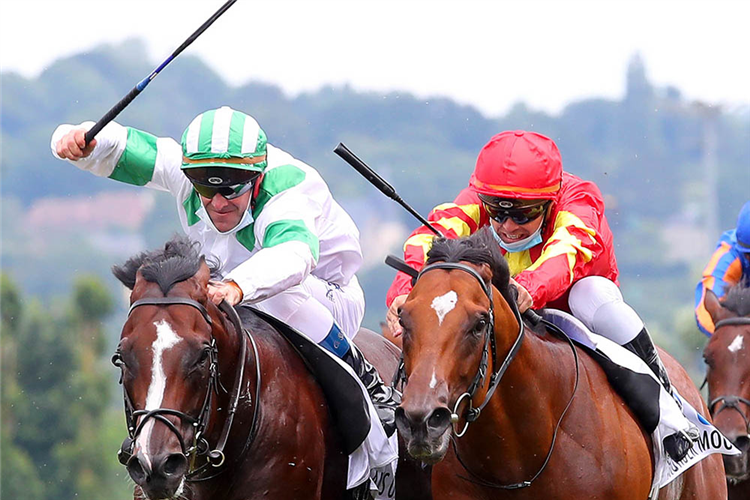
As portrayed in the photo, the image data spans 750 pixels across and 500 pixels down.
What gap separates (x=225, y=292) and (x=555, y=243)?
160cm

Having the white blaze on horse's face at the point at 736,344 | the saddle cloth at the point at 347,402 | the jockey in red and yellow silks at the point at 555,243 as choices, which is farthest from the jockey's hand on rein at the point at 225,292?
the white blaze on horse's face at the point at 736,344

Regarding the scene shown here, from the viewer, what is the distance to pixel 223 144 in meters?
5.61

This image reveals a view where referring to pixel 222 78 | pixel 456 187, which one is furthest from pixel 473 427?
pixel 222 78

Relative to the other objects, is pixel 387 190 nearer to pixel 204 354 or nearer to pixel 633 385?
pixel 204 354

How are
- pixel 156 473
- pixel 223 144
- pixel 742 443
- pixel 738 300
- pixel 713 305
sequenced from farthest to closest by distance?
pixel 713 305 < pixel 738 300 < pixel 742 443 < pixel 223 144 < pixel 156 473

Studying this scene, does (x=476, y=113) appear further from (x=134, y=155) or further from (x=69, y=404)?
(x=134, y=155)

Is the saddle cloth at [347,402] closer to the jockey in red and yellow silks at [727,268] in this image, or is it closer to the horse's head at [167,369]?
the horse's head at [167,369]

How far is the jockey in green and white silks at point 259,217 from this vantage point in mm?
5480

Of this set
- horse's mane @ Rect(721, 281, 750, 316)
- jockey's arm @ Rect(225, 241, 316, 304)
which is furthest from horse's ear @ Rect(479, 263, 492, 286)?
horse's mane @ Rect(721, 281, 750, 316)

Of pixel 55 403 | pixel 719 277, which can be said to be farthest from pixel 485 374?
pixel 55 403

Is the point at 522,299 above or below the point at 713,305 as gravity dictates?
above

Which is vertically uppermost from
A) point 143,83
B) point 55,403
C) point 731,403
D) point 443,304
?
point 143,83

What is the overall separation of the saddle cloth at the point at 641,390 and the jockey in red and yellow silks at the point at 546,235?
6 centimetres

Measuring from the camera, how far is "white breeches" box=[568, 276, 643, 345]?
6.19 metres
